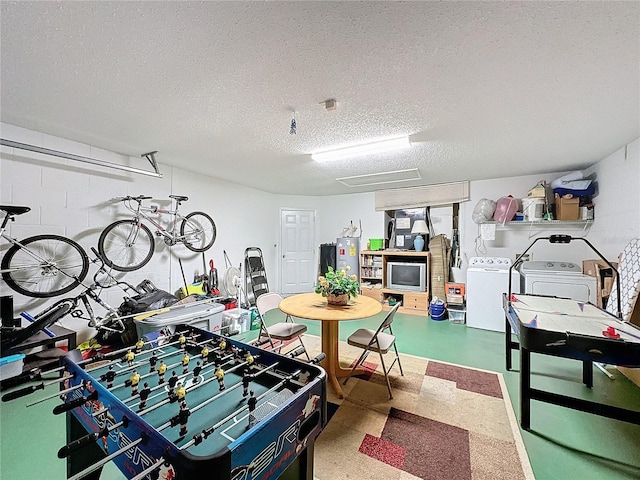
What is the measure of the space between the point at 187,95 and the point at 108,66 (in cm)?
46

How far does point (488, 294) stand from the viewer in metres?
4.01

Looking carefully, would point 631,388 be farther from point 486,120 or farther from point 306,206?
point 306,206

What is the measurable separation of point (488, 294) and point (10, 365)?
5470 millimetres

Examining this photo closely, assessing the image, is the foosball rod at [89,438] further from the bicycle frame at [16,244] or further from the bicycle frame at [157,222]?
the bicycle frame at [157,222]

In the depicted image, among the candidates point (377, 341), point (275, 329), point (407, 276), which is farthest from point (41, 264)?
point (407, 276)

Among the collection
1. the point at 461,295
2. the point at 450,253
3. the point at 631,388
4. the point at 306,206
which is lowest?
the point at 631,388

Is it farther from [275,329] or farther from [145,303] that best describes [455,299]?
[145,303]

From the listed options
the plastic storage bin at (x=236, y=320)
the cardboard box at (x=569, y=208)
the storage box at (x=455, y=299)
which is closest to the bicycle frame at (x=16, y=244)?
the plastic storage bin at (x=236, y=320)

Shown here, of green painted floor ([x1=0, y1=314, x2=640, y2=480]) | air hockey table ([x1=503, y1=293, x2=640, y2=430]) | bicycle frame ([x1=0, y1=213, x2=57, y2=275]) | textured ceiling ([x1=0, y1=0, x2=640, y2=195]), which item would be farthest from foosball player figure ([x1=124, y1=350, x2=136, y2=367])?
air hockey table ([x1=503, y1=293, x2=640, y2=430])

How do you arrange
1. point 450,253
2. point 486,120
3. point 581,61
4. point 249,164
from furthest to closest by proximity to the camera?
point 450,253
point 249,164
point 486,120
point 581,61

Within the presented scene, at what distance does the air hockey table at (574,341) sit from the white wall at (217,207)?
1532mm

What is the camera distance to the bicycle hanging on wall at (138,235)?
3.34 metres

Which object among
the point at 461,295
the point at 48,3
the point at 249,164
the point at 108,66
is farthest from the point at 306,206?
the point at 48,3

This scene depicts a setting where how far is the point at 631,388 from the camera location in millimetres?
2404
